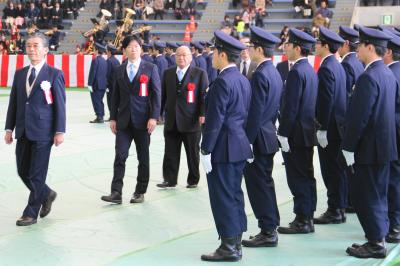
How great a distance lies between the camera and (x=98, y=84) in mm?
14367

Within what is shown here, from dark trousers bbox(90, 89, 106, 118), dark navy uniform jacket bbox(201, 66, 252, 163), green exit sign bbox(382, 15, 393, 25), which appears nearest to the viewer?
dark navy uniform jacket bbox(201, 66, 252, 163)

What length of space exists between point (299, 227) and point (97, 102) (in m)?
8.69

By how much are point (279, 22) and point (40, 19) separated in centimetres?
959

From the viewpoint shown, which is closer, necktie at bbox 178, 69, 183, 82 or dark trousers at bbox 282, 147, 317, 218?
dark trousers at bbox 282, 147, 317, 218

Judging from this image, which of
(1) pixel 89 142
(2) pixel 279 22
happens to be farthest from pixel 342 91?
(2) pixel 279 22

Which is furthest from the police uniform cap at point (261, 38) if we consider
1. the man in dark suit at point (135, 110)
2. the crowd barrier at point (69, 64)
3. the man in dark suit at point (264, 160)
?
the crowd barrier at point (69, 64)

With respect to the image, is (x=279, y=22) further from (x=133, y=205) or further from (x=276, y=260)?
(x=276, y=260)

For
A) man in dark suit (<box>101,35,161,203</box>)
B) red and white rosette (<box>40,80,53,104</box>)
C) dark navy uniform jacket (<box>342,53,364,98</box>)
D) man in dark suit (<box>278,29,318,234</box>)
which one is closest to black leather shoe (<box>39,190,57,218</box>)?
man in dark suit (<box>101,35,161,203</box>)

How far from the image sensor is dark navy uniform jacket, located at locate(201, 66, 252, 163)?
510 centimetres

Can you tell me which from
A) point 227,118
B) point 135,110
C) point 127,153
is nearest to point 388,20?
point 135,110

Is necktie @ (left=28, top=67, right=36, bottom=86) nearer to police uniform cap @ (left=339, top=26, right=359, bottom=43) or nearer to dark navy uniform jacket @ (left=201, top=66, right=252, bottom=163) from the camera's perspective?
dark navy uniform jacket @ (left=201, top=66, right=252, bottom=163)

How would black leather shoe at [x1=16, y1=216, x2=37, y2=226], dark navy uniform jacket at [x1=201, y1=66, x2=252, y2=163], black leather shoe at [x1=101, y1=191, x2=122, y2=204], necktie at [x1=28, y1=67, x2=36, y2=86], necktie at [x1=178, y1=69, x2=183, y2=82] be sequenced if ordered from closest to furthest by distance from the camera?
1. dark navy uniform jacket at [x1=201, y1=66, x2=252, y2=163]
2. black leather shoe at [x1=16, y1=216, x2=37, y2=226]
3. necktie at [x1=28, y1=67, x2=36, y2=86]
4. black leather shoe at [x1=101, y1=191, x2=122, y2=204]
5. necktie at [x1=178, y1=69, x2=183, y2=82]

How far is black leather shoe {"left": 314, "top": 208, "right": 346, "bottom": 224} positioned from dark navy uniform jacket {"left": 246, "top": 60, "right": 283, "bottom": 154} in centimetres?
107


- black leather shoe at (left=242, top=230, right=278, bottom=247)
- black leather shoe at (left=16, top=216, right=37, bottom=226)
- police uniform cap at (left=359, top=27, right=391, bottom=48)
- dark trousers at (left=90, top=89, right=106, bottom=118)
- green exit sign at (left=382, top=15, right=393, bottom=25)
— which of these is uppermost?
police uniform cap at (left=359, top=27, right=391, bottom=48)
